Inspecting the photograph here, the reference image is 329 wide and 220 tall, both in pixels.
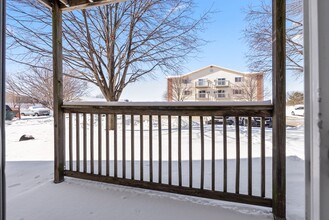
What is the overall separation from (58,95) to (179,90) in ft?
7.65

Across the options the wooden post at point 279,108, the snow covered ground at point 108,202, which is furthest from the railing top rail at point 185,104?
the snow covered ground at point 108,202

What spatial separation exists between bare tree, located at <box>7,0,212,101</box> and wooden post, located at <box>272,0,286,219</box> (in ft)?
13.0

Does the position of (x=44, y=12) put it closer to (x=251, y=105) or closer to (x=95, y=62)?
(x=95, y=62)

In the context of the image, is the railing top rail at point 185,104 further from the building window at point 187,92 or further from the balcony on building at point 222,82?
the balcony on building at point 222,82

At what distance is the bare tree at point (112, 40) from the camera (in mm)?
5680

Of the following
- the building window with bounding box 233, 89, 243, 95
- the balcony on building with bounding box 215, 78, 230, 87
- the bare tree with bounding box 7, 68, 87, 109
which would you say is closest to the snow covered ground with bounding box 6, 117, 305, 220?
the building window with bounding box 233, 89, 243, 95

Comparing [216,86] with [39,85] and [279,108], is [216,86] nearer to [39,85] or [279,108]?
[279,108]

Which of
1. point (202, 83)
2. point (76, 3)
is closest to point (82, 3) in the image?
point (76, 3)

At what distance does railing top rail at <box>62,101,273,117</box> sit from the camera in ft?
6.11

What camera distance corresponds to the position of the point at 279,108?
1.73 meters

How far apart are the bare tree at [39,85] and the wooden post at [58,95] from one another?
3.82 metres

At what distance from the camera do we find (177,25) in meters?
5.65

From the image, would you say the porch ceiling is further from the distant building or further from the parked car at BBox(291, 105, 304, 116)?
the parked car at BBox(291, 105, 304, 116)

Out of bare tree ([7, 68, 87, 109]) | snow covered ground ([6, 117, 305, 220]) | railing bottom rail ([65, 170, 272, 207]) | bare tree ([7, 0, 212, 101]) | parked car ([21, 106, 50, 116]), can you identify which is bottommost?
snow covered ground ([6, 117, 305, 220])
